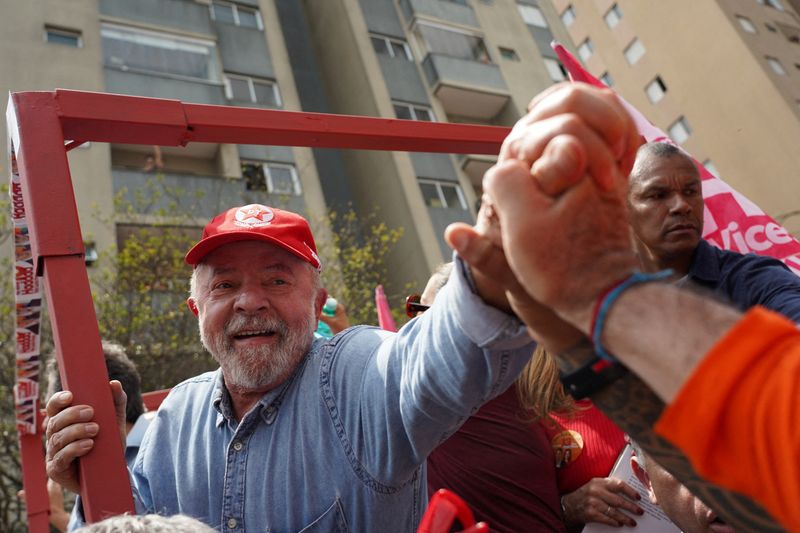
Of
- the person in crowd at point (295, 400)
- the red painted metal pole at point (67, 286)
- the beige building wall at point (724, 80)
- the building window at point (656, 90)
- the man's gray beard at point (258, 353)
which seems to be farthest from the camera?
the building window at point (656, 90)

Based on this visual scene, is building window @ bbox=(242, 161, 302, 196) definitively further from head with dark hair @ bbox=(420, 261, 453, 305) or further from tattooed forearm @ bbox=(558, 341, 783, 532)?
tattooed forearm @ bbox=(558, 341, 783, 532)

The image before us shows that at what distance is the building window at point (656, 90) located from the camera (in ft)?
80.9

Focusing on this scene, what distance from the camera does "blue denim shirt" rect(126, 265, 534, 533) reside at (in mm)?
1178

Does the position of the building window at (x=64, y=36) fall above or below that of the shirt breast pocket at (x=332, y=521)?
above

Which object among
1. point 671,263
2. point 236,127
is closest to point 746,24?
point 671,263

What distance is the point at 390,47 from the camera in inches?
782

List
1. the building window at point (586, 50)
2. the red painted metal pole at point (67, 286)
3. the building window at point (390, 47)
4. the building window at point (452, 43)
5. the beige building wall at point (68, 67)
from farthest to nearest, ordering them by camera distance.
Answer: the building window at point (586, 50), the building window at point (452, 43), the building window at point (390, 47), the beige building wall at point (68, 67), the red painted metal pole at point (67, 286)

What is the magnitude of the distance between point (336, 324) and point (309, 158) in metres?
12.8

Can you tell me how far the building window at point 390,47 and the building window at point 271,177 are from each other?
5.82m

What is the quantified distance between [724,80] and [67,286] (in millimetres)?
24602

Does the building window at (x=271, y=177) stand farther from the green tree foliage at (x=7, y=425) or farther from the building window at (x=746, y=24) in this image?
the building window at (x=746, y=24)

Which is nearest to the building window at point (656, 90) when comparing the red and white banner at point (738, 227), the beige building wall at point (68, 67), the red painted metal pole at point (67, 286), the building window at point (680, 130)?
the building window at point (680, 130)

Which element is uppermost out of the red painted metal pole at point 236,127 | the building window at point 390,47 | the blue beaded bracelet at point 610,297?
the building window at point 390,47

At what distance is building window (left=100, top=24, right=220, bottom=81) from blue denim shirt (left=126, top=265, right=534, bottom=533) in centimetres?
1522
